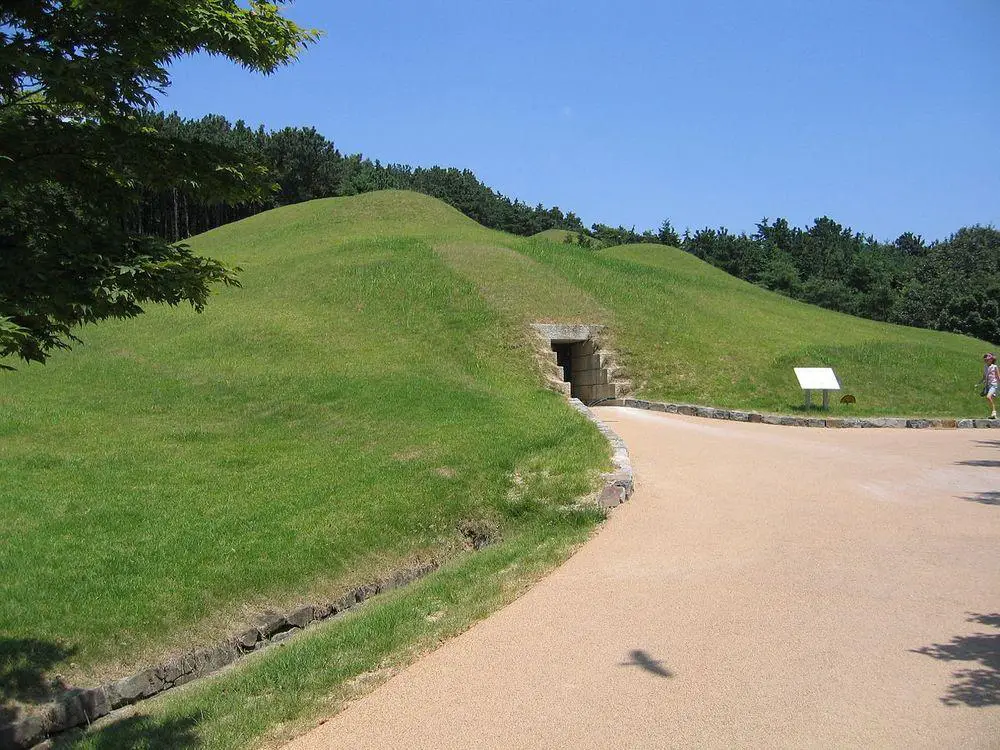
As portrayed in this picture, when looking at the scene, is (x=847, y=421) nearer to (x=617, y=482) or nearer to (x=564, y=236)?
(x=617, y=482)

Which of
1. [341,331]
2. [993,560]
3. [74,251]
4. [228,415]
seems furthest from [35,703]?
[341,331]

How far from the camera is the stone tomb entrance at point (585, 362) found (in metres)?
22.4

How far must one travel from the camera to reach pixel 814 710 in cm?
477

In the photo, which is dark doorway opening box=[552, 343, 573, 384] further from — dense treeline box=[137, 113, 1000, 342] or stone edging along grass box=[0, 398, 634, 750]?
dense treeline box=[137, 113, 1000, 342]

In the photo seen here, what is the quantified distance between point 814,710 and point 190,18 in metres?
5.63

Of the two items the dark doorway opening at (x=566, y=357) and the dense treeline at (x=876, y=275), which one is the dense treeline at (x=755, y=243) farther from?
the dark doorway opening at (x=566, y=357)

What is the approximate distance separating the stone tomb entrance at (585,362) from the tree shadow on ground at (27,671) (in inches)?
613

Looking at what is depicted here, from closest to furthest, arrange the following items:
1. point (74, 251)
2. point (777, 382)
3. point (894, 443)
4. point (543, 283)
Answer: point (74, 251) < point (894, 443) < point (777, 382) < point (543, 283)

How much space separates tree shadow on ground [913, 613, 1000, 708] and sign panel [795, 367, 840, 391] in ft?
44.8

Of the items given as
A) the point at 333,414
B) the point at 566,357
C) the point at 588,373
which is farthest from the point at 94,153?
the point at 566,357

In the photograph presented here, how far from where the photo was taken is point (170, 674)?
7.29 m

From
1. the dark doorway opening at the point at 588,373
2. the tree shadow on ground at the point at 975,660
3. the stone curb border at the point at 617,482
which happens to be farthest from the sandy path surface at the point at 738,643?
the dark doorway opening at the point at 588,373

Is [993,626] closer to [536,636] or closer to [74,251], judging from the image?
[536,636]

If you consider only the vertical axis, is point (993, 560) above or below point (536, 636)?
above
